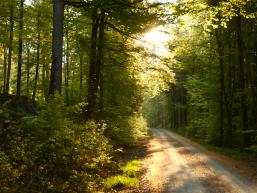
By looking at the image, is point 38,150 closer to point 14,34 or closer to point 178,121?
point 14,34

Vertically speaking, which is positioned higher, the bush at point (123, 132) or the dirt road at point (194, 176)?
the bush at point (123, 132)

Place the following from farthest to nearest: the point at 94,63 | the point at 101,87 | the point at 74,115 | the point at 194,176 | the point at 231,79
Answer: the point at 231,79 < the point at 101,87 < the point at 94,63 < the point at 74,115 < the point at 194,176

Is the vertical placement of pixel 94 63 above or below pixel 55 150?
above

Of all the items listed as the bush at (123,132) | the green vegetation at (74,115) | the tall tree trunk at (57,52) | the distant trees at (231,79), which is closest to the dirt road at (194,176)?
the green vegetation at (74,115)

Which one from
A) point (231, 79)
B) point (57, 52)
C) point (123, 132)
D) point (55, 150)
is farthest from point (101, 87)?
point (55, 150)

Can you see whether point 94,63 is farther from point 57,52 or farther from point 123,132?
point 123,132

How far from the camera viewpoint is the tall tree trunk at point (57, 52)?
12117mm

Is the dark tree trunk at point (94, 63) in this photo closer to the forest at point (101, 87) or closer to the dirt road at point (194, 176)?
the forest at point (101, 87)

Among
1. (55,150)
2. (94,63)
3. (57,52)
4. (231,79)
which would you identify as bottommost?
(55,150)

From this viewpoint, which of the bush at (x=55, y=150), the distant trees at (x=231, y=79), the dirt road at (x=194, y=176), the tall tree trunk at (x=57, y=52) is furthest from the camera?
the distant trees at (x=231, y=79)

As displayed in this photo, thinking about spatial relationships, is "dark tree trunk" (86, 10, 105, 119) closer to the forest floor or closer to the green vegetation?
the green vegetation

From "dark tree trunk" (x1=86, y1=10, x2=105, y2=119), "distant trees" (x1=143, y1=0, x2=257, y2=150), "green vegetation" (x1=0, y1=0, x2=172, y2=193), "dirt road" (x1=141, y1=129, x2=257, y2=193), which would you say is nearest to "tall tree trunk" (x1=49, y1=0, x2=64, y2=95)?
"green vegetation" (x1=0, y1=0, x2=172, y2=193)

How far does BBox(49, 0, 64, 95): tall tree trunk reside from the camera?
39.8 feet

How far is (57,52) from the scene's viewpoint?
12148 millimetres
